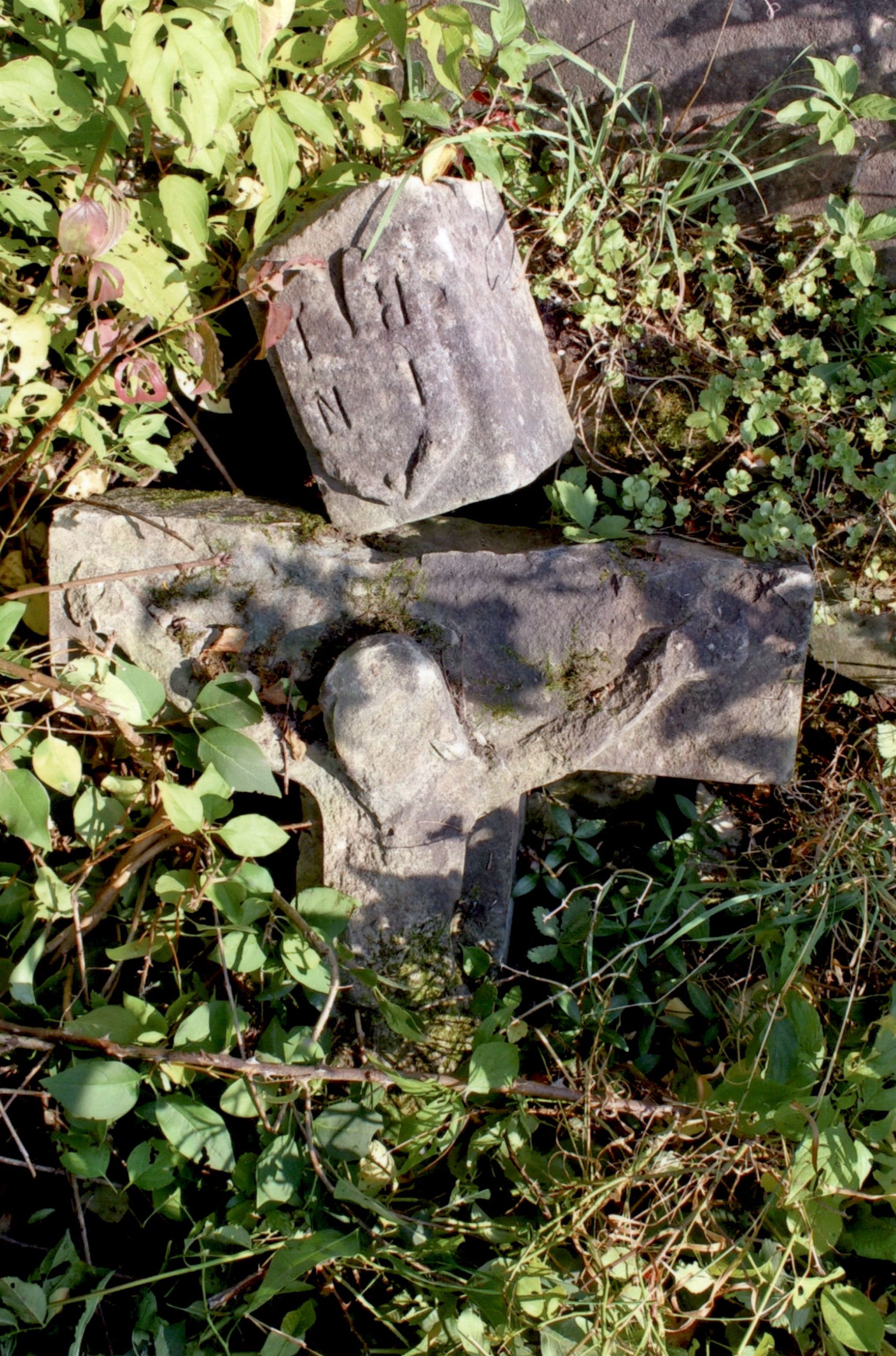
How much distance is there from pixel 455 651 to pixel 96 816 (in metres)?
0.95

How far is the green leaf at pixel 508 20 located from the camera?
7.37ft

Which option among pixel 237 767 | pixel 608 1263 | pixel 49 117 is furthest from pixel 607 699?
pixel 49 117

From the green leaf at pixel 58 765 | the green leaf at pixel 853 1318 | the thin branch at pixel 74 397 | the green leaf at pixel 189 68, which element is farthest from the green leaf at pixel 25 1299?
the green leaf at pixel 189 68

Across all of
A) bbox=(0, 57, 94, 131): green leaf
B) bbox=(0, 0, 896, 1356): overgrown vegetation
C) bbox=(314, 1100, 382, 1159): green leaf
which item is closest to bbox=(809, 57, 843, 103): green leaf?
bbox=(0, 0, 896, 1356): overgrown vegetation

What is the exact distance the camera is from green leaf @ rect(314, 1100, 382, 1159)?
2109mm

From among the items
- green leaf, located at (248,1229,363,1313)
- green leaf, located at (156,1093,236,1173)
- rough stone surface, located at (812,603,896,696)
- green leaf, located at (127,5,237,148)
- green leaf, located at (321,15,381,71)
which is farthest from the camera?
rough stone surface, located at (812,603,896,696)

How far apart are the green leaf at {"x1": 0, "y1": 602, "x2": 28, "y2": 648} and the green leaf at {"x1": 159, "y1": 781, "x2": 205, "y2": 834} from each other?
1.57ft

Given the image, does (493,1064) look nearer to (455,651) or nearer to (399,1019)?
(399,1019)

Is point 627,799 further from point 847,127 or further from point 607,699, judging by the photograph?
point 847,127

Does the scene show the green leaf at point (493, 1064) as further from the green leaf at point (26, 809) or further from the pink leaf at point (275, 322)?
the pink leaf at point (275, 322)

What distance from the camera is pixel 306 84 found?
92.3 inches

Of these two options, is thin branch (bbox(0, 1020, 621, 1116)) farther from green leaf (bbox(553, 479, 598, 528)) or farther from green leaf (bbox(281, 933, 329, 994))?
green leaf (bbox(553, 479, 598, 528))

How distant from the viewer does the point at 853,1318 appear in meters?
1.98

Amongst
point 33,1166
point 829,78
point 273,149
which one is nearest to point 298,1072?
point 33,1166
